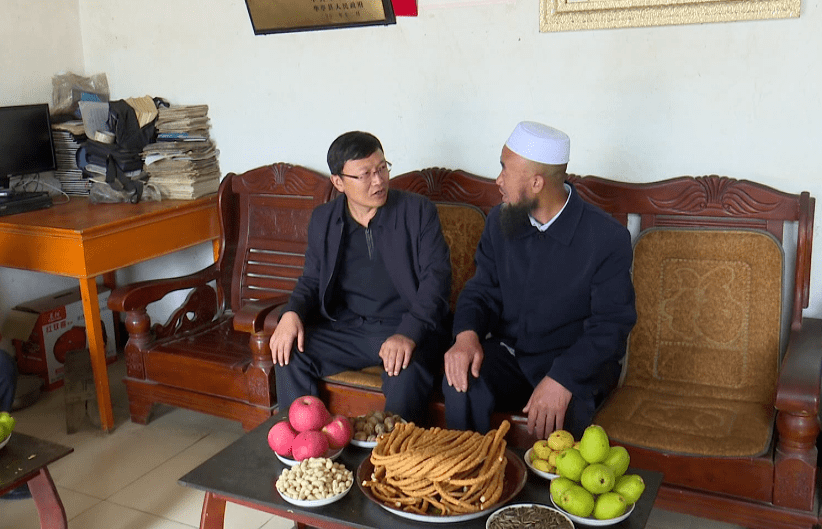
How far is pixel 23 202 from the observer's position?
3.52 meters

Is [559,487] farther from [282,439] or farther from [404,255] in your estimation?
[404,255]

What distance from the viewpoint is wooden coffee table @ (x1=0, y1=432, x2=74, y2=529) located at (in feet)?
7.09

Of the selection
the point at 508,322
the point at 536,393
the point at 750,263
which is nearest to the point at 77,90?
the point at 508,322

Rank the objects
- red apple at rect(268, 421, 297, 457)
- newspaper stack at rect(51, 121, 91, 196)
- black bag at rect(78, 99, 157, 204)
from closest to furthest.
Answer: red apple at rect(268, 421, 297, 457) < black bag at rect(78, 99, 157, 204) < newspaper stack at rect(51, 121, 91, 196)

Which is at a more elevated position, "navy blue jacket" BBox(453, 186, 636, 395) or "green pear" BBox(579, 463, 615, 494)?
"navy blue jacket" BBox(453, 186, 636, 395)

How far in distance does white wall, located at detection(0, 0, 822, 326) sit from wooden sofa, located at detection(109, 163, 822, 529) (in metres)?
0.15

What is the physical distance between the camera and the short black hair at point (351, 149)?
264 cm

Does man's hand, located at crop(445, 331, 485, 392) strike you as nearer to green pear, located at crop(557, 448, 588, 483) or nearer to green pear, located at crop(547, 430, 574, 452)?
green pear, located at crop(547, 430, 574, 452)

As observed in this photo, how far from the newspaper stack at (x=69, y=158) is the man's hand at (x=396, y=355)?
2.15 meters

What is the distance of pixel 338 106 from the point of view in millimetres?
3475

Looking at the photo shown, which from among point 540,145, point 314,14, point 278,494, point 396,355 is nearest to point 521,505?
point 278,494

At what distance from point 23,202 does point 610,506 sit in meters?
3.03

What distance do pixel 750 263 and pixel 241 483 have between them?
185 centimetres

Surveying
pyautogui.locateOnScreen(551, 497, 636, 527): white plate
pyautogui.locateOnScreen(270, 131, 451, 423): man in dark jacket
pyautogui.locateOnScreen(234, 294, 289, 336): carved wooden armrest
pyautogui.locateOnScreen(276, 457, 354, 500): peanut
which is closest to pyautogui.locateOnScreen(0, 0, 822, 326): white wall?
pyautogui.locateOnScreen(270, 131, 451, 423): man in dark jacket
